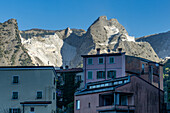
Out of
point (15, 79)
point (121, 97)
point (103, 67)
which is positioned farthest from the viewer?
point (103, 67)

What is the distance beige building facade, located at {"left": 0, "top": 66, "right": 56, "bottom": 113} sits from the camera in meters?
64.1

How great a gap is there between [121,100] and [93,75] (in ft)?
90.5

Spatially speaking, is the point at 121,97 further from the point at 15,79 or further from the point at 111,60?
the point at 111,60

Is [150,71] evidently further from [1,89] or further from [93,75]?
[1,89]

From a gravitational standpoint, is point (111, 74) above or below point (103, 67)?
below

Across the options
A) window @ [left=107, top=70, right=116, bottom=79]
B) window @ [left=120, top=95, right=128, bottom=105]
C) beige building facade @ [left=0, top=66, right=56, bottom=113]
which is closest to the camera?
window @ [left=120, top=95, right=128, bottom=105]

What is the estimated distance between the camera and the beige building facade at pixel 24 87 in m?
64.1

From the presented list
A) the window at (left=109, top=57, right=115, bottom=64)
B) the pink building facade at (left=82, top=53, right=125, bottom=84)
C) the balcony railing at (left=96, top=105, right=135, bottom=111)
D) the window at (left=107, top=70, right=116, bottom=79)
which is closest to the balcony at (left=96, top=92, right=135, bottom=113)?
the balcony railing at (left=96, top=105, right=135, bottom=111)

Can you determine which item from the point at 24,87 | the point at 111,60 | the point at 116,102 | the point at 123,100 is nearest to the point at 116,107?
the point at 116,102

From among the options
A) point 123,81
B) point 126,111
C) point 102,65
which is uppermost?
point 102,65

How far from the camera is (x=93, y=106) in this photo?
55.7 m

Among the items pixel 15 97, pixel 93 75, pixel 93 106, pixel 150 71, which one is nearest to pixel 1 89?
pixel 15 97

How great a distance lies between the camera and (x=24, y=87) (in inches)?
2566

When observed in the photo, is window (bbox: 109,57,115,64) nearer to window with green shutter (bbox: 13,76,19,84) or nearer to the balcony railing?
window with green shutter (bbox: 13,76,19,84)
